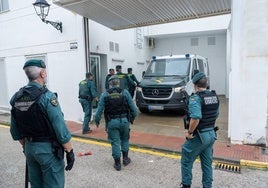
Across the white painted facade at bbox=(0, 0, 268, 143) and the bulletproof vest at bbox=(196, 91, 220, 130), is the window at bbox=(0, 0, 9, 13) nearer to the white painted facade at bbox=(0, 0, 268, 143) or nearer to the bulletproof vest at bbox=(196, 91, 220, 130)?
the white painted facade at bbox=(0, 0, 268, 143)

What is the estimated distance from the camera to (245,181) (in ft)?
13.2

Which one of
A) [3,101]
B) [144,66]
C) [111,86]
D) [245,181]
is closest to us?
[245,181]

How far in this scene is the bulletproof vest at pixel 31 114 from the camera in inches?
99.3

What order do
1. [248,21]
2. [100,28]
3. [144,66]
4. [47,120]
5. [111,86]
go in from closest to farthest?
[47,120] < [111,86] < [248,21] < [100,28] < [144,66]

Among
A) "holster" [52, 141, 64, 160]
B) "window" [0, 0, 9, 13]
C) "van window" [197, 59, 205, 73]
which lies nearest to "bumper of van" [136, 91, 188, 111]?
"van window" [197, 59, 205, 73]

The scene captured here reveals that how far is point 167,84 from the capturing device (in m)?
8.52

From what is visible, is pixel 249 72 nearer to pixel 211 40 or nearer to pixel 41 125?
pixel 41 125

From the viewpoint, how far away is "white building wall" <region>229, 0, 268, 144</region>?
5.30 metres

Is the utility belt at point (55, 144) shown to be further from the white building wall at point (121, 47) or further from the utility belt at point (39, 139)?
the white building wall at point (121, 47)

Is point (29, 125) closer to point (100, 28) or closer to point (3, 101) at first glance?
point (100, 28)

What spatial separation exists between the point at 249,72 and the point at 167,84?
342 centimetres

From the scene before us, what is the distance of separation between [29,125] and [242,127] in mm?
4756

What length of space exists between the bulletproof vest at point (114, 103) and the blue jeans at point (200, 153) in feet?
4.77

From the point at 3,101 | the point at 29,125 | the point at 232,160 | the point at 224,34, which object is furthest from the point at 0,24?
the point at 224,34
